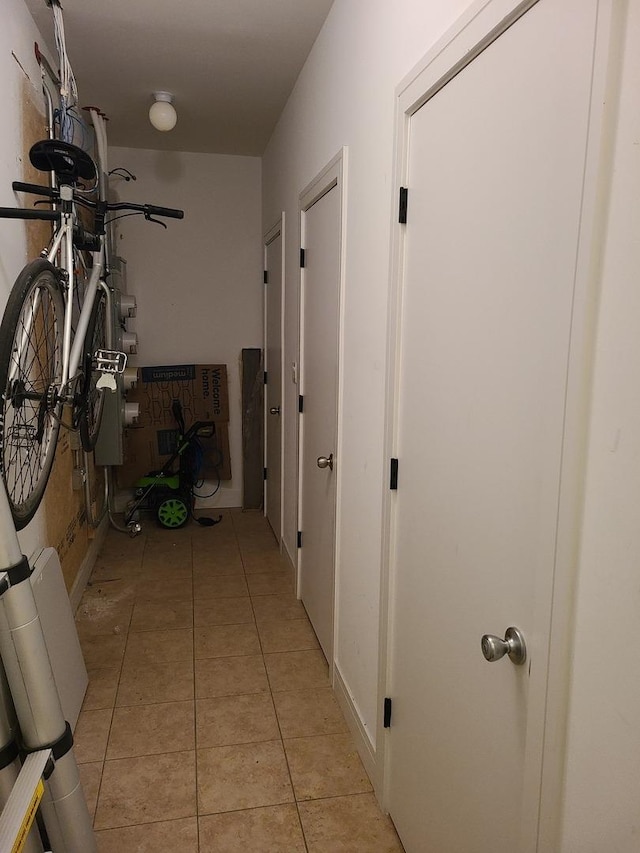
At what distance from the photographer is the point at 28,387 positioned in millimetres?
2172

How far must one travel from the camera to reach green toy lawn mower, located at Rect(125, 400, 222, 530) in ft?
15.0

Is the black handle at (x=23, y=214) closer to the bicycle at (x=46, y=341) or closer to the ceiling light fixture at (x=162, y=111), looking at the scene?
the bicycle at (x=46, y=341)

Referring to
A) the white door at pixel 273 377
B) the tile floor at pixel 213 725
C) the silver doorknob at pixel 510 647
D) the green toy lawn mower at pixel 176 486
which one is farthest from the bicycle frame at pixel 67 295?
the green toy lawn mower at pixel 176 486

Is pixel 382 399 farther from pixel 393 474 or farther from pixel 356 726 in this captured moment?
pixel 356 726

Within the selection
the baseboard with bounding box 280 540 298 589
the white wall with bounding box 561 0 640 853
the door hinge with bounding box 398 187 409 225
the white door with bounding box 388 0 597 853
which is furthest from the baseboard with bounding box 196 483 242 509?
the white wall with bounding box 561 0 640 853

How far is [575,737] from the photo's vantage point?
0.97m

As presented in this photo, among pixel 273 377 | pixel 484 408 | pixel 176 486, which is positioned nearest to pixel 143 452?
Answer: pixel 176 486

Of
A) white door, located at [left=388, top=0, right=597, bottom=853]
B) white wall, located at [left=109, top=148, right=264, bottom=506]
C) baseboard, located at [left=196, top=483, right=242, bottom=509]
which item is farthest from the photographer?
baseboard, located at [left=196, top=483, right=242, bottom=509]

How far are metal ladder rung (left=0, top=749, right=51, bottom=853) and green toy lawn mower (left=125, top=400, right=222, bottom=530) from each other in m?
3.03

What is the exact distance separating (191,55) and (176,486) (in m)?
2.84

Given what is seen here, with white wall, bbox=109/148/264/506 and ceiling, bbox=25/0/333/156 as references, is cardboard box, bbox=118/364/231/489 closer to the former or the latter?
white wall, bbox=109/148/264/506

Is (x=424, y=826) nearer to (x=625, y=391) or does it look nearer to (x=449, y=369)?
(x=449, y=369)

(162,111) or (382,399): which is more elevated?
(162,111)

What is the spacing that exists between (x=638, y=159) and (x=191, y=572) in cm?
352
